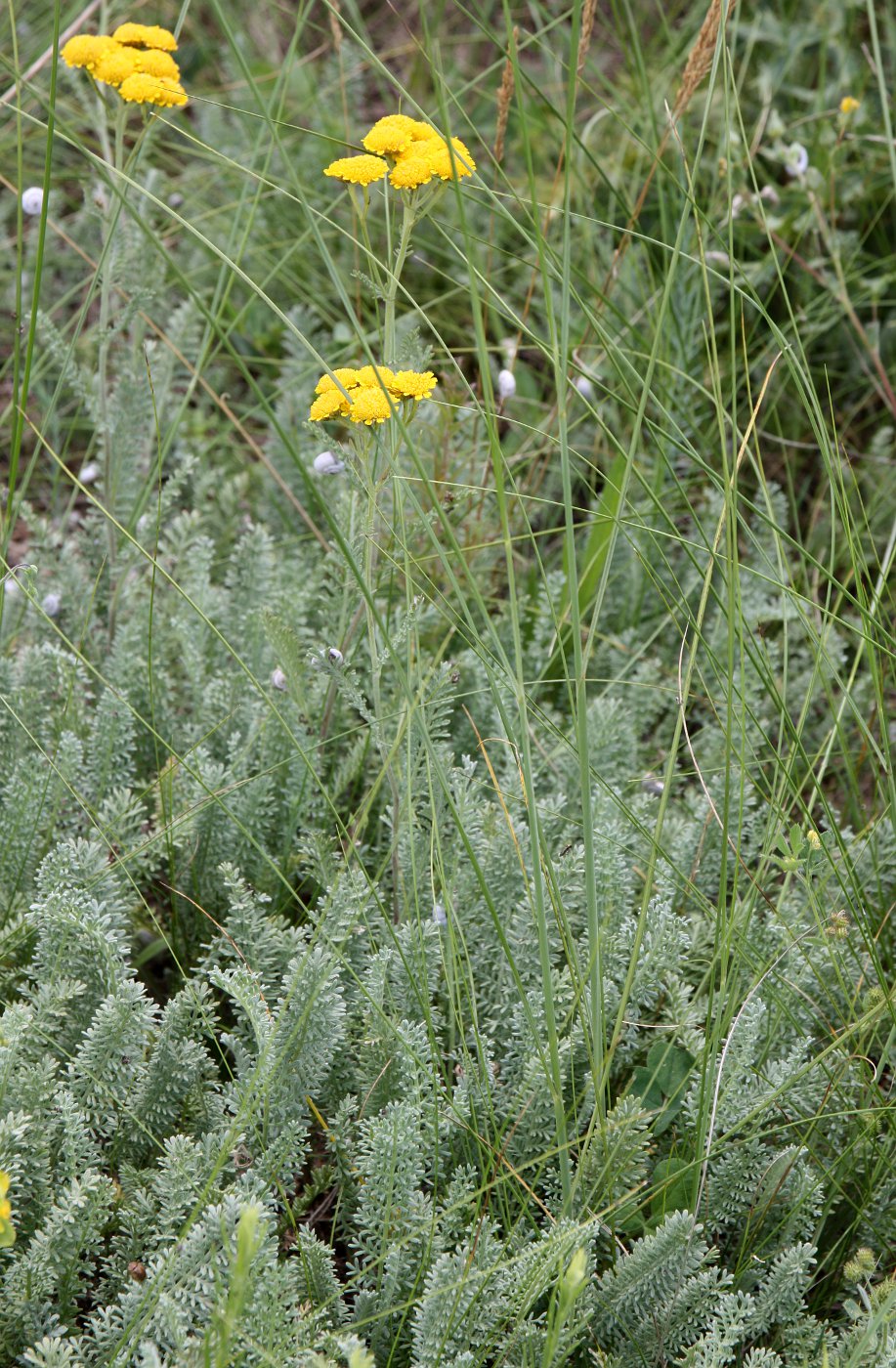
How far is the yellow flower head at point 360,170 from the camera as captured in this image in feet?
4.50

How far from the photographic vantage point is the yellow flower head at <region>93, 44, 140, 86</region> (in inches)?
66.7

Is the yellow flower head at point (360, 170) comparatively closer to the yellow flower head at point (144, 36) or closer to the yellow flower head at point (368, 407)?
the yellow flower head at point (368, 407)

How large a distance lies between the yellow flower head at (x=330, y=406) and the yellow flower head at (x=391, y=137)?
0.89 feet

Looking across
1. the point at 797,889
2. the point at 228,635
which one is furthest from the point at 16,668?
the point at 797,889

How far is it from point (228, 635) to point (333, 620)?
222mm

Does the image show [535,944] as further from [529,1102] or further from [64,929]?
[64,929]

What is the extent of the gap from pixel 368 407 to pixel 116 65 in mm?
771

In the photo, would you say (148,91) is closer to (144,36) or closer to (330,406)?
(144,36)

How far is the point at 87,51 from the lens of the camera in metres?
1.71

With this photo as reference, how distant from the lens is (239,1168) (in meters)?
1.40

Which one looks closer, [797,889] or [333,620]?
[797,889]

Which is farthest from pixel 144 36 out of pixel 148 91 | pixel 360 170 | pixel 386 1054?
pixel 386 1054

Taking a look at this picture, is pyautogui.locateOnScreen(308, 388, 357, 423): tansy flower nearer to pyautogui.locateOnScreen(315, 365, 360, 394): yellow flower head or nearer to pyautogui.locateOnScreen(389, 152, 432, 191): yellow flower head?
pyautogui.locateOnScreen(315, 365, 360, 394): yellow flower head

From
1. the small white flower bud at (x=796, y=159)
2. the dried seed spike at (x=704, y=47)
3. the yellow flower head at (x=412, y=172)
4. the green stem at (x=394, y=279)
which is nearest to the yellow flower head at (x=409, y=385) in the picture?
the green stem at (x=394, y=279)
